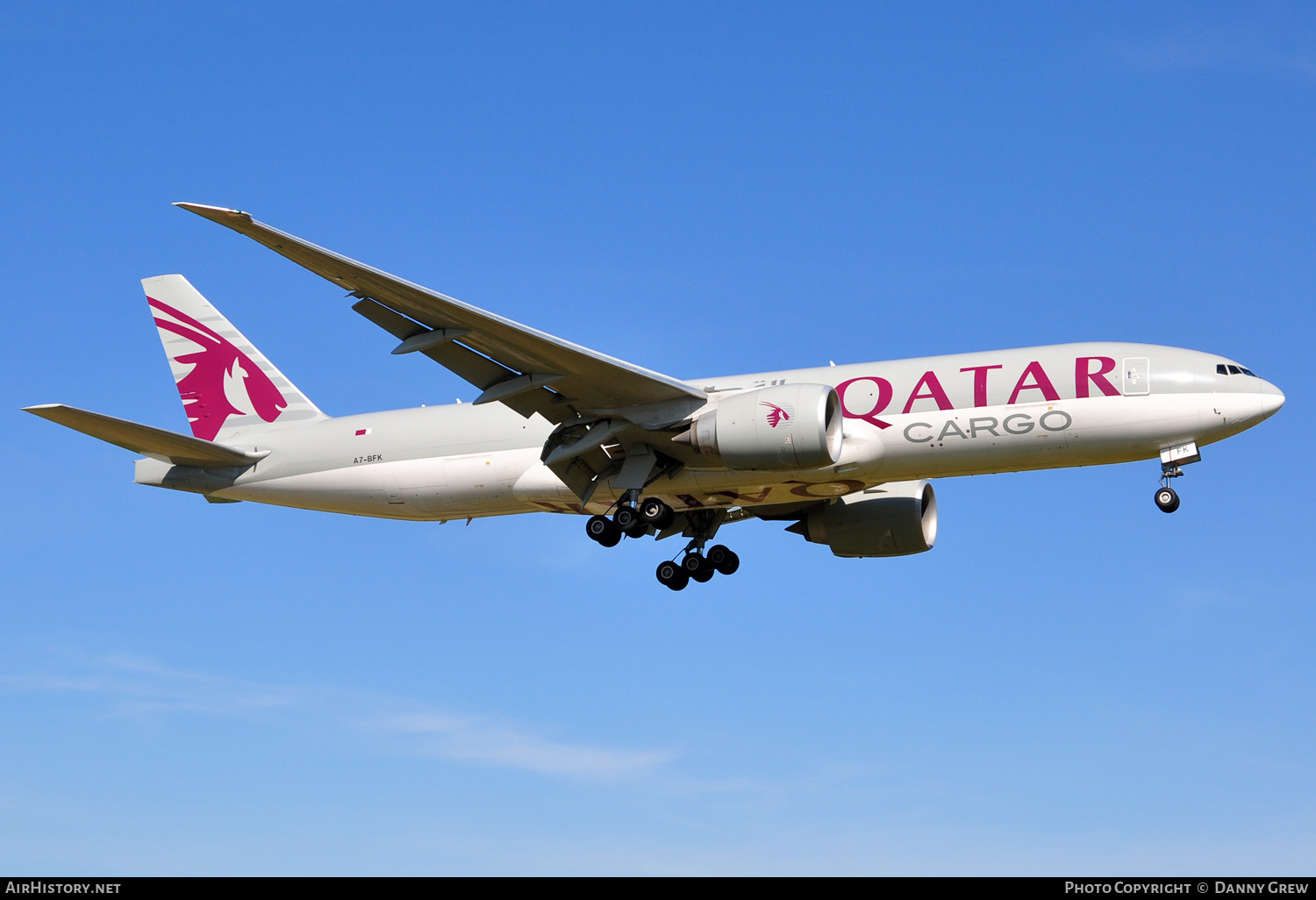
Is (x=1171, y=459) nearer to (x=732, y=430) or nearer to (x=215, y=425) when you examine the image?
(x=732, y=430)

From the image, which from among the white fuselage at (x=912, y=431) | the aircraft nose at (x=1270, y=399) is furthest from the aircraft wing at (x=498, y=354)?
the aircraft nose at (x=1270, y=399)

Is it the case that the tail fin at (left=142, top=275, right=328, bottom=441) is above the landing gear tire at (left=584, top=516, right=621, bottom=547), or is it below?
above

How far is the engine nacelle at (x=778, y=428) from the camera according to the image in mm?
26156

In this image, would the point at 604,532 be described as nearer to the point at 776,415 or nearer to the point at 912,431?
the point at 776,415

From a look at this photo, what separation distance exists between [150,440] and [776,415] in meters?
14.1

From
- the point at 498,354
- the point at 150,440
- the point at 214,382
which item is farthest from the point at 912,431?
the point at 214,382

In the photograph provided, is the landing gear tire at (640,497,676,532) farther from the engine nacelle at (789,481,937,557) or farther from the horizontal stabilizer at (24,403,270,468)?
the horizontal stabilizer at (24,403,270,468)

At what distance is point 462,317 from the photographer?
2558 centimetres

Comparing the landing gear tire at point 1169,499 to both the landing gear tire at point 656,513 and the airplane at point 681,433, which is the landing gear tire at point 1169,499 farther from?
the landing gear tire at point 656,513

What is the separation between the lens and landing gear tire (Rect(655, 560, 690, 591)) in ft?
106

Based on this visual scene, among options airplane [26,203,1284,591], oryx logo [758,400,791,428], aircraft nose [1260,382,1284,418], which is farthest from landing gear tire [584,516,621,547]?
aircraft nose [1260,382,1284,418]

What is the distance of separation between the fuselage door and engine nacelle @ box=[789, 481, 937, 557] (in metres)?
7.18
